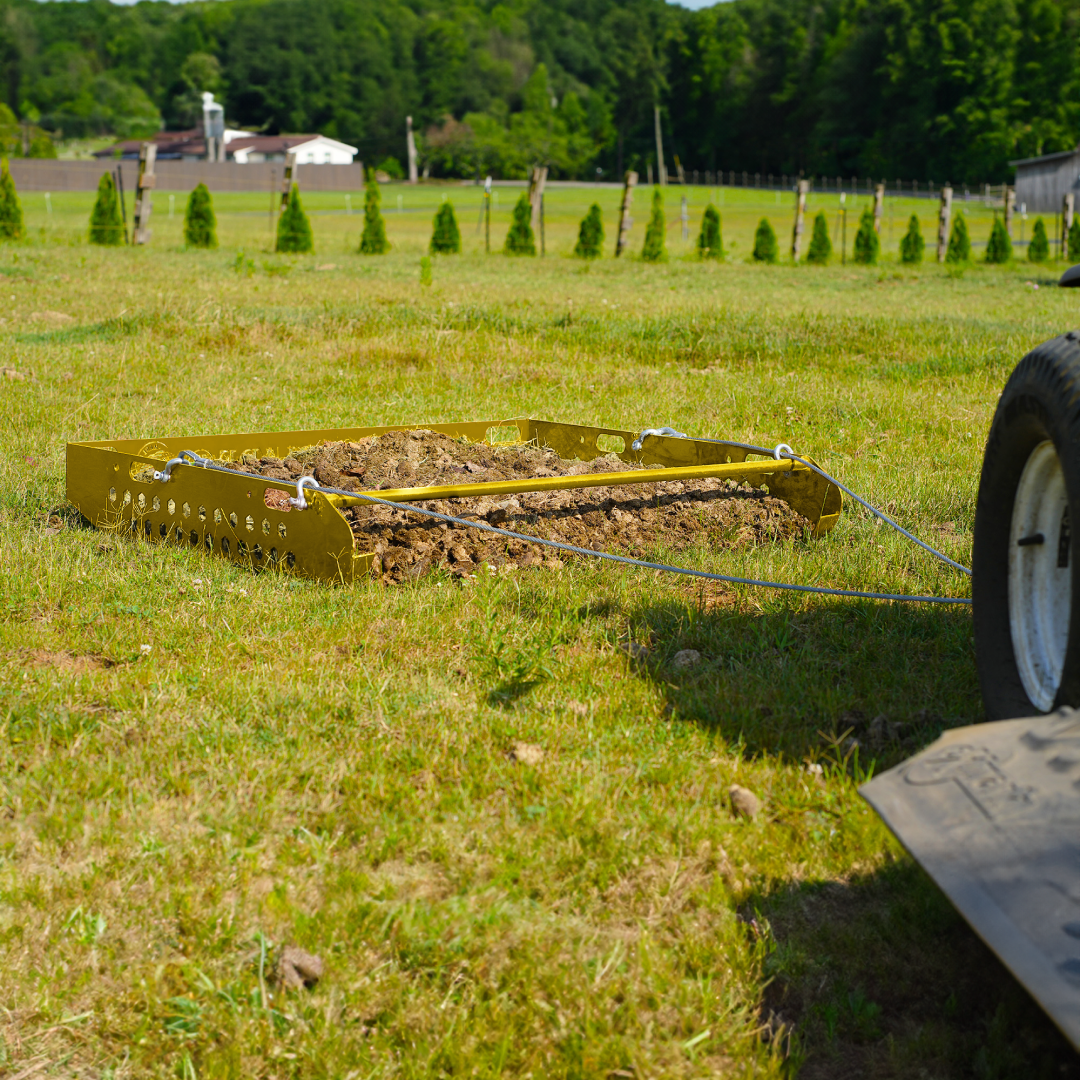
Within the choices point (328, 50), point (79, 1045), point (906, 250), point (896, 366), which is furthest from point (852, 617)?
point (328, 50)

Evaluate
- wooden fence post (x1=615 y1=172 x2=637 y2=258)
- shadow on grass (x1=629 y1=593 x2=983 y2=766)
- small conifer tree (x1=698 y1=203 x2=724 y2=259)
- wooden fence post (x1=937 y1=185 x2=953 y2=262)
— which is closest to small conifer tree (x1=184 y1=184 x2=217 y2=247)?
wooden fence post (x1=615 y1=172 x2=637 y2=258)

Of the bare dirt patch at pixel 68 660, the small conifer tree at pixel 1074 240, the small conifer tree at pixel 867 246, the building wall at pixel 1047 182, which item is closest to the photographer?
the bare dirt patch at pixel 68 660

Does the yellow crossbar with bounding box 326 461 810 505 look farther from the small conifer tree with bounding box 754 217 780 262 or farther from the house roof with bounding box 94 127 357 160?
the house roof with bounding box 94 127 357 160

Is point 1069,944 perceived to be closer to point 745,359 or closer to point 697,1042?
point 697,1042

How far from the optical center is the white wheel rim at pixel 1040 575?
10.1 feet

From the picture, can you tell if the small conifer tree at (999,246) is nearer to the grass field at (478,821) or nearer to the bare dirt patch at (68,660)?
the grass field at (478,821)

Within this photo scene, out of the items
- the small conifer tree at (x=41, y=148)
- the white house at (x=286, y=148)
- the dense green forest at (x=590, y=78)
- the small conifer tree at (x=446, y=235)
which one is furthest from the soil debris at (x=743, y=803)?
the white house at (x=286, y=148)

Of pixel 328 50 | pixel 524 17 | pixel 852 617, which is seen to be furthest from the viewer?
pixel 524 17

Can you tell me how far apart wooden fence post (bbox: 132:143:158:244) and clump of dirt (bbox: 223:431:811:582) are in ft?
82.1

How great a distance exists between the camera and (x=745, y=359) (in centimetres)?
1136

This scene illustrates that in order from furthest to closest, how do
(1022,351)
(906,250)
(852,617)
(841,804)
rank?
1. (906,250)
2. (1022,351)
3. (852,617)
4. (841,804)

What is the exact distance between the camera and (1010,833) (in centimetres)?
203

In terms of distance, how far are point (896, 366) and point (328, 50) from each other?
439 feet

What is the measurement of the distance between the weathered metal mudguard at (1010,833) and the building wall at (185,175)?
6239cm
